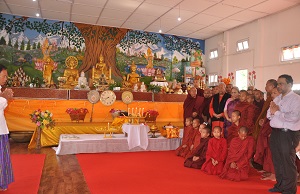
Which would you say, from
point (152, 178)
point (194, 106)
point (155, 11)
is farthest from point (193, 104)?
point (155, 11)

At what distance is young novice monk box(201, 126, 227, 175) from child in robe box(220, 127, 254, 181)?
175 millimetres

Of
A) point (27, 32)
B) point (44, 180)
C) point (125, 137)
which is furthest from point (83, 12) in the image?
point (44, 180)

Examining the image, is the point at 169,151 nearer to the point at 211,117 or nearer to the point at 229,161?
the point at 211,117

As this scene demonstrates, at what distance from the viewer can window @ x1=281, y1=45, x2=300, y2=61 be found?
821 centimetres

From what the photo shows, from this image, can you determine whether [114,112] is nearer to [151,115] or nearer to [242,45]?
[151,115]

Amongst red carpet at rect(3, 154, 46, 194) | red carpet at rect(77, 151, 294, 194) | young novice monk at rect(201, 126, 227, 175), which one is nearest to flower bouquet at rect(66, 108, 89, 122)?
red carpet at rect(3, 154, 46, 194)

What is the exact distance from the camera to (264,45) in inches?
374

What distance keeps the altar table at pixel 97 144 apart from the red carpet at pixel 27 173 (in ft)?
1.58

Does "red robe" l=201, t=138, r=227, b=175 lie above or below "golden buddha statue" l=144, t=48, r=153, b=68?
below

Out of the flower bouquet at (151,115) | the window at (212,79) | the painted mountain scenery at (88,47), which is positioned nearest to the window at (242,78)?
the window at (212,79)

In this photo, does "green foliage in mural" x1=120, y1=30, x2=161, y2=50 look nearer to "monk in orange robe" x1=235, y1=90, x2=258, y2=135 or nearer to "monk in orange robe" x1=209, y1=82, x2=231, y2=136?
"monk in orange robe" x1=209, y1=82, x2=231, y2=136

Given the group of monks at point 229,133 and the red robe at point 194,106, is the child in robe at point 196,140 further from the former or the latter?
the red robe at point 194,106

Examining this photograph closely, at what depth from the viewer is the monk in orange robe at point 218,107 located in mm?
6016

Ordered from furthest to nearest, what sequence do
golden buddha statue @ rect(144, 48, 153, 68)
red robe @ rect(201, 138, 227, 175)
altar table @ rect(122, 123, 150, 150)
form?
golden buddha statue @ rect(144, 48, 153, 68)
altar table @ rect(122, 123, 150, 150)
red robe @ rect(201, 138, 227, 175)
